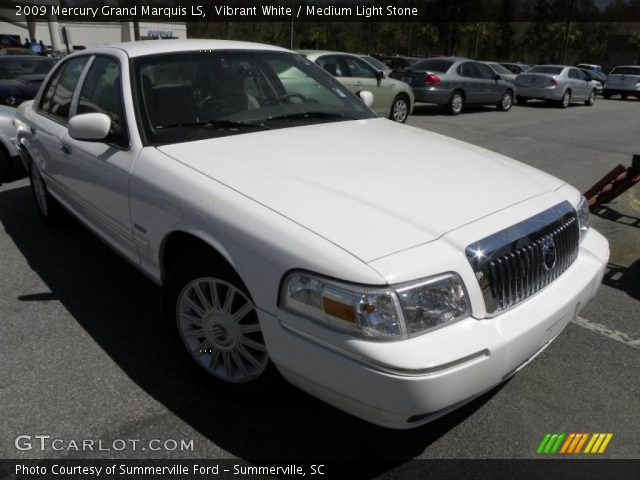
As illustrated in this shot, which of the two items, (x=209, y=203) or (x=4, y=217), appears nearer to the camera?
(x=209, y=203)

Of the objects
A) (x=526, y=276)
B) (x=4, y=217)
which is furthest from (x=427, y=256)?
(x=4, y=217)

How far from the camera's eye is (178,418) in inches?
101

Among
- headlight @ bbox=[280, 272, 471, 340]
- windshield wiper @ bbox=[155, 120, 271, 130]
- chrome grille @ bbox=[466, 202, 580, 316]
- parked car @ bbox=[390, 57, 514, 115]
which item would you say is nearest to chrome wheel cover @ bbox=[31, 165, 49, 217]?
windshield wiper @ bbox=[155, 120, 271, 130]

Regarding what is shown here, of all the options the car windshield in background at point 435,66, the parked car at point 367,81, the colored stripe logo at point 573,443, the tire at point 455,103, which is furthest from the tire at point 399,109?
the colored stripe logo at point 573,443

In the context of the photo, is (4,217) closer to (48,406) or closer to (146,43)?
(146,43)

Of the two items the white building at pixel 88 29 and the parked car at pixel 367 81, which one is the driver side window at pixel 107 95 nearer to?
the parked car at pixel 367 81

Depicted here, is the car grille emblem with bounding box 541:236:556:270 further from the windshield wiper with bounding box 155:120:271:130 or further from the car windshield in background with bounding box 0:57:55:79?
the car windshield in background with bounding box 0:57:55:79

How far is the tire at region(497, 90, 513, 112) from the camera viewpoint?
54.7ft

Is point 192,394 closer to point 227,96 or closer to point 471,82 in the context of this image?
point 227,96

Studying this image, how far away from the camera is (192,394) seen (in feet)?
8.97

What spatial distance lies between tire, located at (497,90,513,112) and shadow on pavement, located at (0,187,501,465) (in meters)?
15.1

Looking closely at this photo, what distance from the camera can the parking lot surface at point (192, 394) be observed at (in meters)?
2.42

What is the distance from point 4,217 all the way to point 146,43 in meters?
2.90

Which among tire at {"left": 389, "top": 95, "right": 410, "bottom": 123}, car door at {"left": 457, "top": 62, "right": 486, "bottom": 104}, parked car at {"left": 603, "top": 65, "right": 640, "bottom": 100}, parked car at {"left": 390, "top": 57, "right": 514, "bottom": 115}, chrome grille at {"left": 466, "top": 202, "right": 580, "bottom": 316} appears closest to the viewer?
chrome grille at {"left": 466, "top": 202, "right": 580, "bottom": 316}
